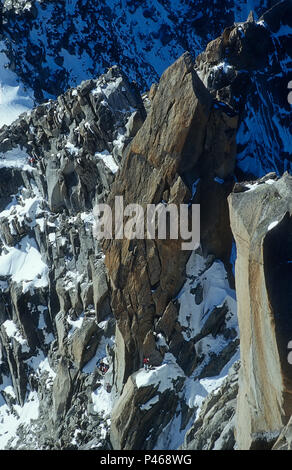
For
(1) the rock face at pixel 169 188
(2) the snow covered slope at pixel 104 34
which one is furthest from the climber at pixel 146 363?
(2) the snow covered slope at pixel 104 34

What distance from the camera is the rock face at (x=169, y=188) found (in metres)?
42.2

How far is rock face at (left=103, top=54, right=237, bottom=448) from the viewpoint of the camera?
138ft

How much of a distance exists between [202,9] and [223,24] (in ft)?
20.5

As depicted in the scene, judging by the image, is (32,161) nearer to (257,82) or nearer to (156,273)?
(257,82)

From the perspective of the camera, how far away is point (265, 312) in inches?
874

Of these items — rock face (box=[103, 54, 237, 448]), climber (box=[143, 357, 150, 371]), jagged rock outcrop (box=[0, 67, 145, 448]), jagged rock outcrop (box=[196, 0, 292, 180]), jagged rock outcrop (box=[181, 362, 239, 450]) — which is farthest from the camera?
jagged rock outcrop (box=[196, 0, 292, 180])

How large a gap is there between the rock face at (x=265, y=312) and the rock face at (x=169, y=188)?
17.2 m

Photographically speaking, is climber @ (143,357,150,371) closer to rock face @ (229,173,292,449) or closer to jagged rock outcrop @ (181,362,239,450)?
jagged rock outcrop @ (181,362,239,450)

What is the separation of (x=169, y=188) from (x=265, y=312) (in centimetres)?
2208

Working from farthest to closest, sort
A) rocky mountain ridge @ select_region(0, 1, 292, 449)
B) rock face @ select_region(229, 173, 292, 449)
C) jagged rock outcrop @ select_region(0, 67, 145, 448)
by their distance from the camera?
jagged rock outcrop @ select_region(0, 67, 145, 448)
rocky mountain ridge @ select_region(0, 1, 292, 449)
rock face @ select_region(229, 173, 292, 449)

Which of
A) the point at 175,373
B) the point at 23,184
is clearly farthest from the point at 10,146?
the point at 175,373

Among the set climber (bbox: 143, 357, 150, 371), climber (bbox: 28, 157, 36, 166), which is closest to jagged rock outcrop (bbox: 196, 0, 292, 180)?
climber (bbox: 143, 357, 150, 371)

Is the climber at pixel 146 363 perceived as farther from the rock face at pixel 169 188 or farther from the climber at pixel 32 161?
the climber at pixel 32 161

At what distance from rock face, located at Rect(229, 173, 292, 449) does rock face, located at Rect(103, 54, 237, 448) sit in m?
17.2
